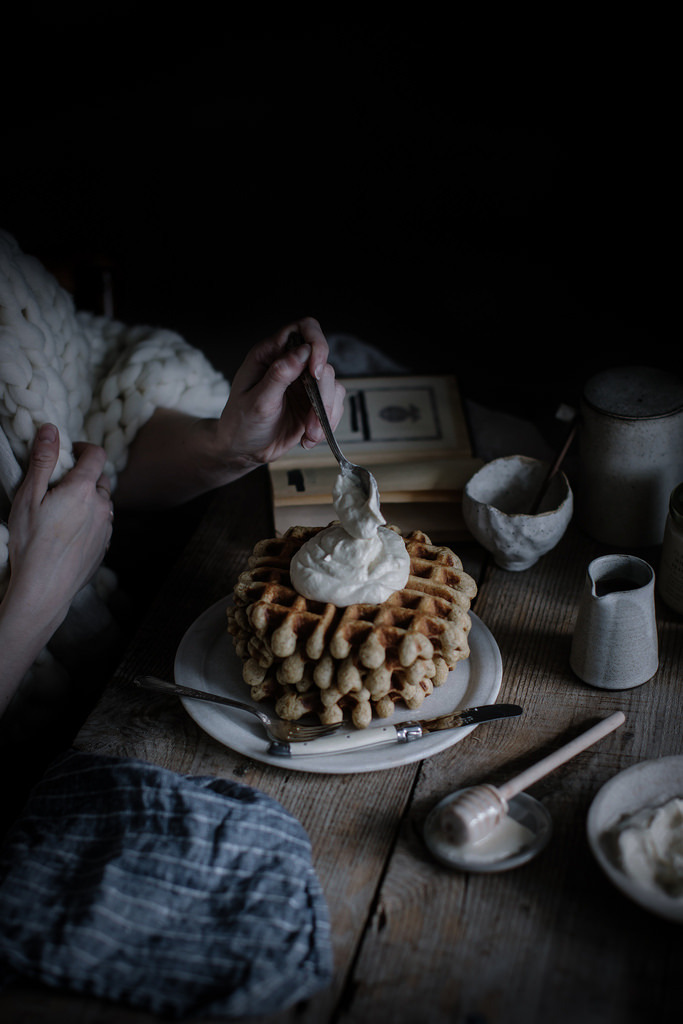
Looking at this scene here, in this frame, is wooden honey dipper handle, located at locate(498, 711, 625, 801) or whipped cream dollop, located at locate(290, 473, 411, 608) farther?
whipped cream dollop, located at locate(290, 473, 411, 608)

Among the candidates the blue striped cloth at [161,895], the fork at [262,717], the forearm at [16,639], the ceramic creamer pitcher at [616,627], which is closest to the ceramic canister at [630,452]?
the ceramic creamer pitcher at [616,627]

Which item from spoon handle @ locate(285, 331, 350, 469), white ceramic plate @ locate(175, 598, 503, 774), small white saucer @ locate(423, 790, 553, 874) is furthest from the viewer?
spoon handle @ locate(285, 331, 350, 469)

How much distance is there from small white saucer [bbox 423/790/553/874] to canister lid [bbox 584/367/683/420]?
611 millimetres

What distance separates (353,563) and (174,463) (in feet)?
1.81

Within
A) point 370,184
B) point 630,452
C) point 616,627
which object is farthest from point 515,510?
point 370,184

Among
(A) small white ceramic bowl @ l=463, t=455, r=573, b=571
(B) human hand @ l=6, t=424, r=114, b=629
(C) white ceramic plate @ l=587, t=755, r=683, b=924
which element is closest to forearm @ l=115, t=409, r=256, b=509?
(B) human hand @ l=6, t=424, r=114, b=629

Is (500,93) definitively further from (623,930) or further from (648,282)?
(623,930)

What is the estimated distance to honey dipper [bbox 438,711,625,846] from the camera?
87 centimetres

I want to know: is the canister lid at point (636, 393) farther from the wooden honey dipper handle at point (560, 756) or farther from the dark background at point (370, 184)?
the dark background at point (370, 184)

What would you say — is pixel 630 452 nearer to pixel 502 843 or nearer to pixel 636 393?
pixel 636 393

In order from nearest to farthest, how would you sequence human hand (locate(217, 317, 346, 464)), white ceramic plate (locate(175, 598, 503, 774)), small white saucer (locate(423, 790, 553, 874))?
small white saucer (locate(423, 790, 553, 874)), white ceramic plate (locate(175, 598, 503, 774)), human hand (locate(217, 317, 346, 464))

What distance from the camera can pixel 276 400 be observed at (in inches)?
50.5

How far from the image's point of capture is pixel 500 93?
2.69 meters

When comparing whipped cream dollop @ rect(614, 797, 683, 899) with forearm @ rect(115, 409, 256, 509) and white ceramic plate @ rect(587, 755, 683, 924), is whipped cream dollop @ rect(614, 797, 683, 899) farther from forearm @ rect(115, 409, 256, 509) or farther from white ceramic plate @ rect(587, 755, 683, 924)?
forearm @ rect(115, 409, 256, 509)
